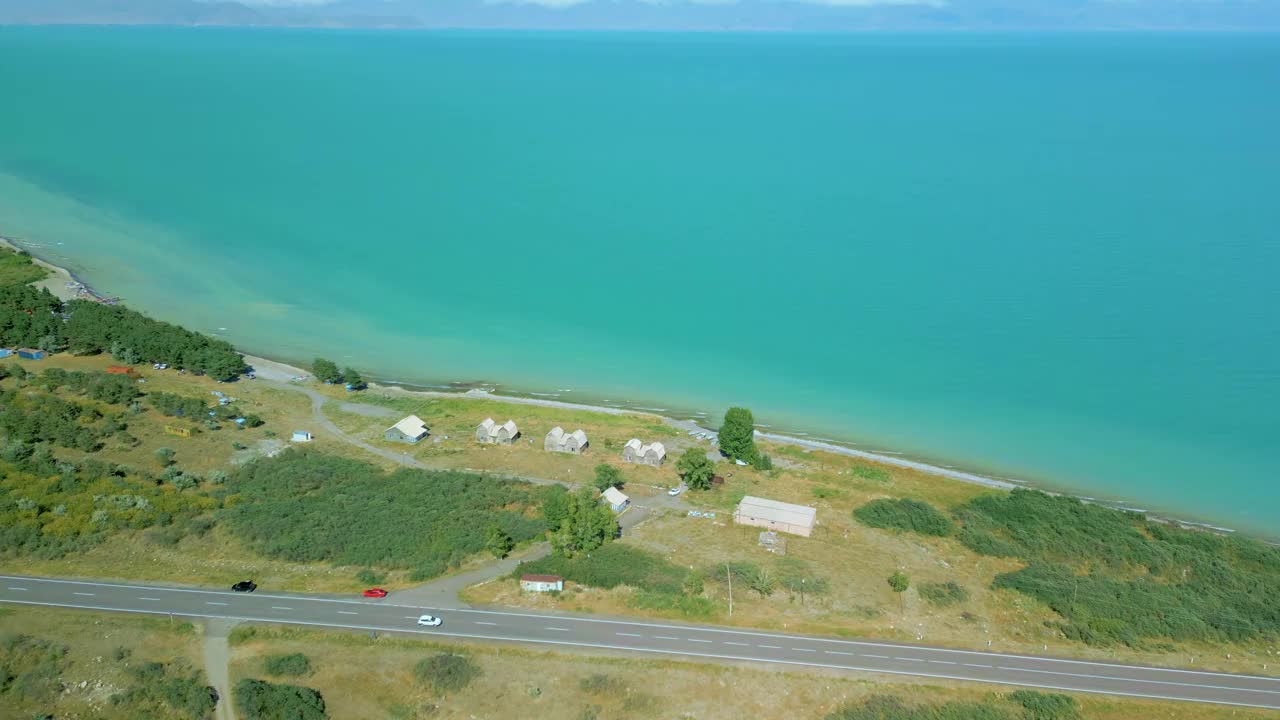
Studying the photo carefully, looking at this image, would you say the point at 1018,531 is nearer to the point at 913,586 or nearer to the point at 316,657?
the point at 913,586

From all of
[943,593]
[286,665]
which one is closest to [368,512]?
[286,665]

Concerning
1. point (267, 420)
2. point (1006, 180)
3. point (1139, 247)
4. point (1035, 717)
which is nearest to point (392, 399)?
point (267, 420)

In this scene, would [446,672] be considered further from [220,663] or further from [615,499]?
[615,499]

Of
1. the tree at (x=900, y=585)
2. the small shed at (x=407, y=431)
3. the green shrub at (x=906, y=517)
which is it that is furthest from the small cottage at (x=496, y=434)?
the tree at (x=900, y=585)

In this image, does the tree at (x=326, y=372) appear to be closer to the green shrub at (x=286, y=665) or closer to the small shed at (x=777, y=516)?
the green shrub at (x=286, y=665)

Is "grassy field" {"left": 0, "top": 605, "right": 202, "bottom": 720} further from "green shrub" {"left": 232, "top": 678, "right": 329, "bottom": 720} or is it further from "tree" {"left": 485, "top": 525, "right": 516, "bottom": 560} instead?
"tree" {"left": 485, "top": 525, "right": 516, "bottom": 560}
